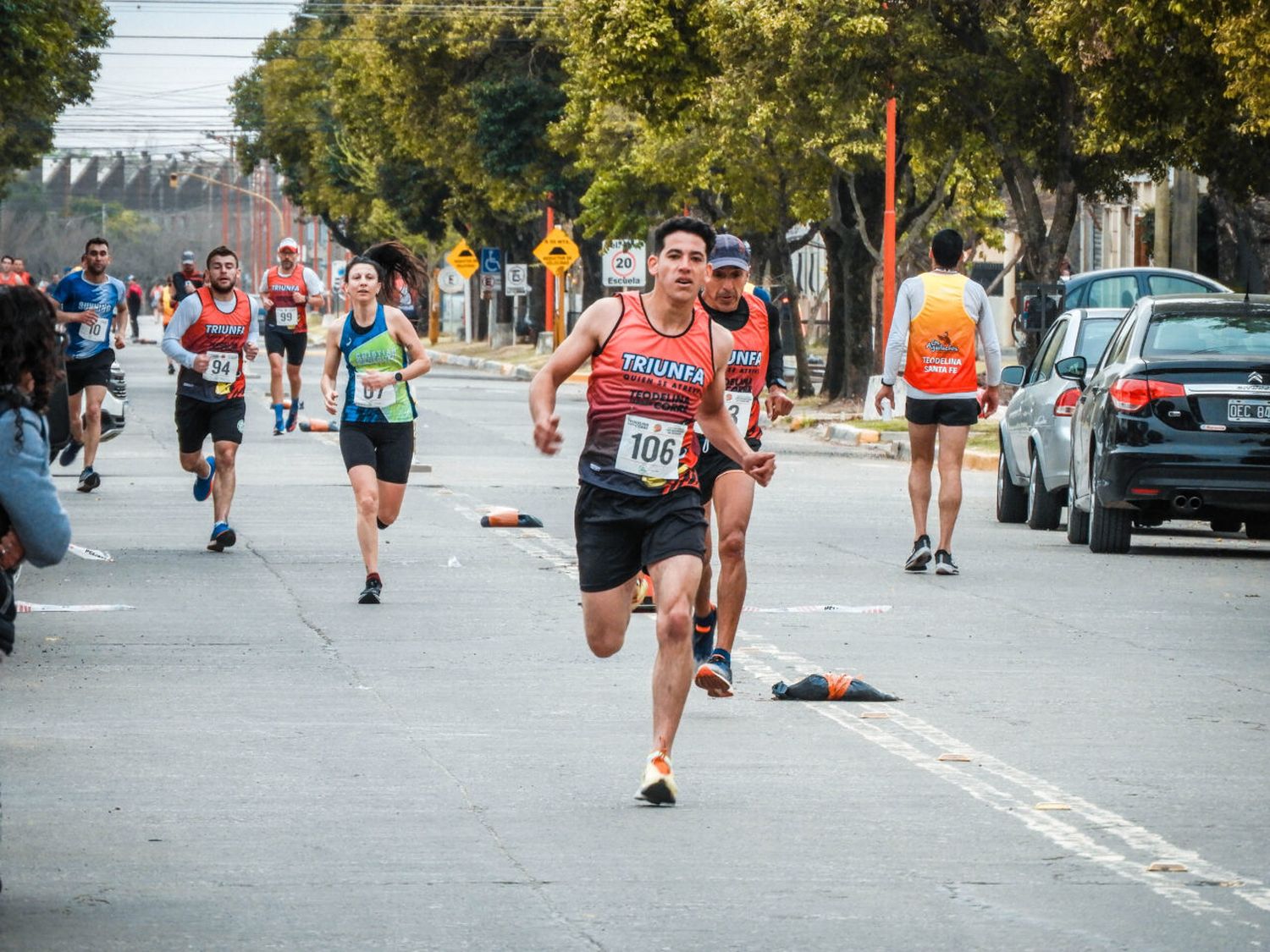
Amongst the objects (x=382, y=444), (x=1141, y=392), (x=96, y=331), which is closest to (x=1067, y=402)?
(x=1141, y=392)

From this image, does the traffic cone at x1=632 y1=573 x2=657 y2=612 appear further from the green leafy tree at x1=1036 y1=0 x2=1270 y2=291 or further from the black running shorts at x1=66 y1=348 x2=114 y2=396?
the green leafy tree at x1=1036 y1=0 x2=1270 y2=291

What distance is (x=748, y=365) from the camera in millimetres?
11070

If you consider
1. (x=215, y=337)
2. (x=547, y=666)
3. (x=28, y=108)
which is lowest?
(x=547, y=666)

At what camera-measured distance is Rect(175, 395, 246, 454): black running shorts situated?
54.3 ft

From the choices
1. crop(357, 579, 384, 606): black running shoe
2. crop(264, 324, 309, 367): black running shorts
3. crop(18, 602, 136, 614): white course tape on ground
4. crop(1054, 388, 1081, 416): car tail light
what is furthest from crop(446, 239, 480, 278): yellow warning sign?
crop(18, 602, 136, 614): white course tape on ground

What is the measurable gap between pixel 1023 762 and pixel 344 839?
2576mm

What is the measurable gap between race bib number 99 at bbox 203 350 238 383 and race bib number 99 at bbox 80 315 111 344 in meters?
4.88

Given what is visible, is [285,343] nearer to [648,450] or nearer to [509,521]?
[509,521]

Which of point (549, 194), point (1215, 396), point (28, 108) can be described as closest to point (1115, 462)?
point (1215, 396)

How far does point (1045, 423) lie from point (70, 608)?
788 cm

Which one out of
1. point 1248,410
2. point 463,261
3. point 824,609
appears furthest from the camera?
point 463,261

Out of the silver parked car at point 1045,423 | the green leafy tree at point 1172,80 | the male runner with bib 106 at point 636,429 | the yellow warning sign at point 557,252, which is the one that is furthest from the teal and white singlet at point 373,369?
the yellow warning sign at point 557,252

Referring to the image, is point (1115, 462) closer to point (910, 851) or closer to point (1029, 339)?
point (910, 851)

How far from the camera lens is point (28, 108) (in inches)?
1807
